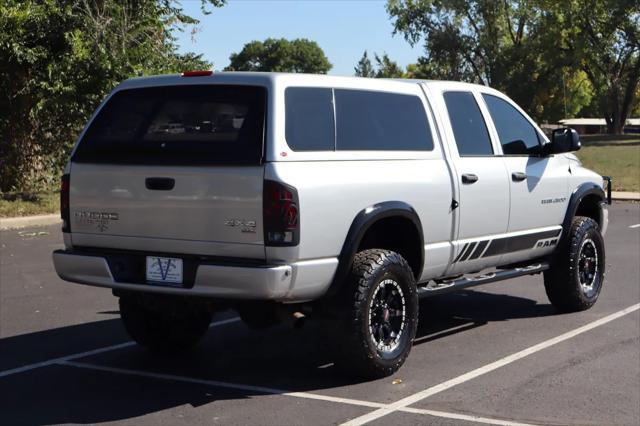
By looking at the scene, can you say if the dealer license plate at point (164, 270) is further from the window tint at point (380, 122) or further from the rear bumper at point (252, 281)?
the window tint at point (380, 122)

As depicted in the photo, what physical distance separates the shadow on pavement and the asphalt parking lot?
0.04 ft

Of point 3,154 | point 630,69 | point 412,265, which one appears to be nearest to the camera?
point 412,265

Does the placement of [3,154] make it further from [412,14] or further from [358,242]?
[412,14]

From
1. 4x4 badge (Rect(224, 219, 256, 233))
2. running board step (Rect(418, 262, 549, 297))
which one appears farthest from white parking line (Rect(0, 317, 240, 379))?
running board step (Rect(418, 262, 549, 297))

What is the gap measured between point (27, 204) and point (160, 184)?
12.1 meters

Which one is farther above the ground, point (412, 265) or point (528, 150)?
point (528, 150)

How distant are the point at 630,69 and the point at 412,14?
1483cm

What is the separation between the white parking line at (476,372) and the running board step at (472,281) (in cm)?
64

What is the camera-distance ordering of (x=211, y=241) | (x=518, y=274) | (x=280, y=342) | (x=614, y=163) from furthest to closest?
(x=614, y=163)
(x=518, y=274)
(x=280, y=342)
(x=211, y=241)

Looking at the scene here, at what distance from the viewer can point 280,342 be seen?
772 cm

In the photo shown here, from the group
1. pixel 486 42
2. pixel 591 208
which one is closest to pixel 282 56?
pixel 486 42

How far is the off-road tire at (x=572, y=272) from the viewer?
8.75m

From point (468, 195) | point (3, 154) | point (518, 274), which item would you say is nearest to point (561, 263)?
point (518, 274)

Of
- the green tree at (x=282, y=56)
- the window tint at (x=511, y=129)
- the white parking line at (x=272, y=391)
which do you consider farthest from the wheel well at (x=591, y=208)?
the green tree at (x=282, y=56)
